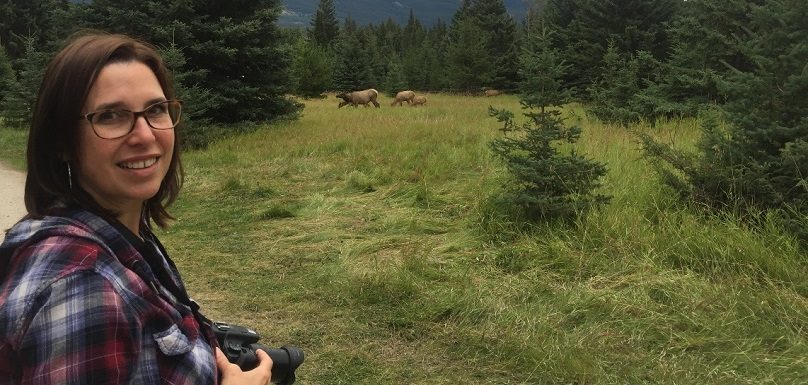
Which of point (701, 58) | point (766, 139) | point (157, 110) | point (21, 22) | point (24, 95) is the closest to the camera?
point (157, 110)

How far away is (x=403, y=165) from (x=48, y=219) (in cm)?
738

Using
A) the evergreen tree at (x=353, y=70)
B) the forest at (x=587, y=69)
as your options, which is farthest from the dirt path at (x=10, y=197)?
the evergreen tree at (x=353, y=70)

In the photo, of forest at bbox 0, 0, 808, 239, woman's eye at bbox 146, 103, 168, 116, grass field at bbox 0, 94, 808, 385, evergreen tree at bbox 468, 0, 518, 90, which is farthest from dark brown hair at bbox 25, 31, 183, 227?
evergreen tree at bbox 468, 0, 518, 90

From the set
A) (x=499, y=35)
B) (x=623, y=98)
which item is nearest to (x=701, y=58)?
(x=623, y=98)

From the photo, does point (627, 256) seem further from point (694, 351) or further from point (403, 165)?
point (403, 165)

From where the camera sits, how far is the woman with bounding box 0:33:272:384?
1.04m

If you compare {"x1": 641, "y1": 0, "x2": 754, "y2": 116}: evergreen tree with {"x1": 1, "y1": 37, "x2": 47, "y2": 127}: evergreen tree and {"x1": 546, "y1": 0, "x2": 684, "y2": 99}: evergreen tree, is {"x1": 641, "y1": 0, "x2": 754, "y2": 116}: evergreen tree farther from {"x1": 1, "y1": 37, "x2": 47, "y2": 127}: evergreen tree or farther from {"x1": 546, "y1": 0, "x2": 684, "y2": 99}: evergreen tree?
{"x1": 1, "y1": 37, "x2": 47, "y2": 127}: evergreen tree

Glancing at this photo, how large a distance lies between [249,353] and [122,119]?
68 cm

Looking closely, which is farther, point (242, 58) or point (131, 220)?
point (242, 58)

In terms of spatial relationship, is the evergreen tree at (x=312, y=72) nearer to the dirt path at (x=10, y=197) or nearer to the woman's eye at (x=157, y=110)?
the dirt path at (x=10, y=197)

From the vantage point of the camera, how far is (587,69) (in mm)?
24984

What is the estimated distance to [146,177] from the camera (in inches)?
54.0

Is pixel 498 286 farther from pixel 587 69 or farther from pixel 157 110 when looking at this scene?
pixel 587 69

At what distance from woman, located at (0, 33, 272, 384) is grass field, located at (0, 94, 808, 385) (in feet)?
7.28
